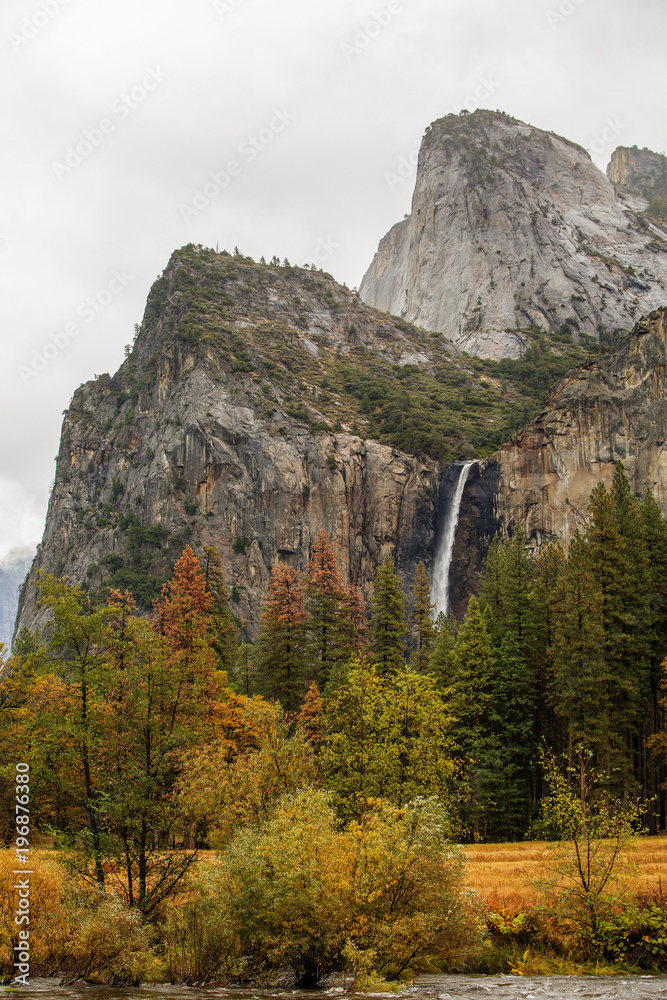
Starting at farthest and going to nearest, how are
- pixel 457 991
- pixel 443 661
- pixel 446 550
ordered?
pixel 446 550 < pixel 443 661 < pixel 457 991

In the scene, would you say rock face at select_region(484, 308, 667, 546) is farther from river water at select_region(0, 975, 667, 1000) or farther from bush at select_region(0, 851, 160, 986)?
bush at select_region(0, 851, 160, 986)

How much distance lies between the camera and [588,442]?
7950 cm

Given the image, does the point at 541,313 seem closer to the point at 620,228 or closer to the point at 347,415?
the point at 620,228

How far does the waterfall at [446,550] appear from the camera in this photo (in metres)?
86.7

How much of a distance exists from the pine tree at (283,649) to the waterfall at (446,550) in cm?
3976

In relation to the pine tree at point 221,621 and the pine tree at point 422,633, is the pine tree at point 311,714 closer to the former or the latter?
the pine tree at point 422,633

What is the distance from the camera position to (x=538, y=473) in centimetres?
8519

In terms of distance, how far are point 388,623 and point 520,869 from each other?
2178 centimetres

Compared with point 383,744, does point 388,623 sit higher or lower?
higher

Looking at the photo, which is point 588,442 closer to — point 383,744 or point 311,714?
point 311,714

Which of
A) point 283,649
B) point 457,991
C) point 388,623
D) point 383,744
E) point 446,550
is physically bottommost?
point 457,991

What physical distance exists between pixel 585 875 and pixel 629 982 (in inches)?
85.2

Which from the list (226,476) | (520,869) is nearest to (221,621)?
(520,869)

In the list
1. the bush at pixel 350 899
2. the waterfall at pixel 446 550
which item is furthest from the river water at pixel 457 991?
the waterfall at pixel 446 550
